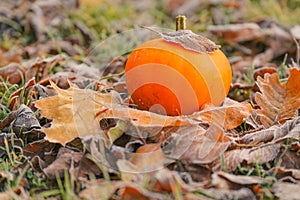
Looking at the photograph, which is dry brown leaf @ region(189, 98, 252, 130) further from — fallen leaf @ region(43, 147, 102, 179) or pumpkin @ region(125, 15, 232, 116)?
fallen leaf @ region(43, 147, 102, 179)

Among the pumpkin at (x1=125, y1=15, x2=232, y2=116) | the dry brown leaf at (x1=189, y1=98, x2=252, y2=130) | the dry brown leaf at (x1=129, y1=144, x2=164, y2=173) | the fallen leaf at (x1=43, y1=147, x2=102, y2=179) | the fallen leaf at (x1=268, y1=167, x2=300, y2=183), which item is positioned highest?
the pumpkin at (x1=125, y1=15, x2=232, y2=116)

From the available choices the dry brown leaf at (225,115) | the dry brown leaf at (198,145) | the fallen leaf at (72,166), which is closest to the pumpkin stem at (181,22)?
the dry brown leaf at (225,115)

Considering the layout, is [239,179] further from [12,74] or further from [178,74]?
[12,74]

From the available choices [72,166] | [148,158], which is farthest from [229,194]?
[72,166]

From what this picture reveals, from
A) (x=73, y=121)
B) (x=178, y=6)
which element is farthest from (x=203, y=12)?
(x=73, y=121)

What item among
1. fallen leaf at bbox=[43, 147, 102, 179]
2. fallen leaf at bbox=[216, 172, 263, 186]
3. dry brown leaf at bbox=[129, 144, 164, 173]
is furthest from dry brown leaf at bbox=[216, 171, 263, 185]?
fallen leaf at bbox=[43, 147, 102, 179]

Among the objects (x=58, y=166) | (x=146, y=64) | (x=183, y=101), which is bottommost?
(x=58, y=166)

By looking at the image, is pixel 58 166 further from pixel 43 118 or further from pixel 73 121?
pixel 43 118
